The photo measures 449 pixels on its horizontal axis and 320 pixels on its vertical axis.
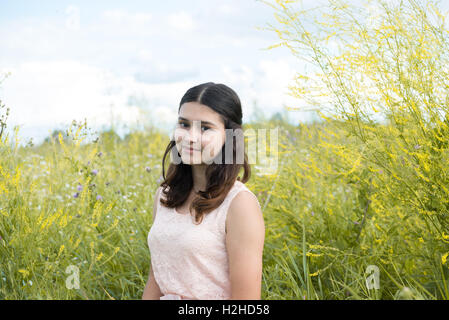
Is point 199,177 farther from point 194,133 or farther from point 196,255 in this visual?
point 196,255

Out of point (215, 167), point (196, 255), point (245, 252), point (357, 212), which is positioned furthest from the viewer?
point (357, 212)

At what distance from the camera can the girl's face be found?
1.86 m

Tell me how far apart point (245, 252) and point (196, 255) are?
226 mm

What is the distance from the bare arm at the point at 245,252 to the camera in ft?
5.52

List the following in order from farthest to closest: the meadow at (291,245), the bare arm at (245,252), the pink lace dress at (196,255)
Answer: the meadow at (291,245) → the pink lace dress at (196,255) → the bare arm at (245,252)

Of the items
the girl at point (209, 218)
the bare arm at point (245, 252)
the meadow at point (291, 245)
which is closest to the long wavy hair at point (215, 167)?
the girl at point (209, 218)

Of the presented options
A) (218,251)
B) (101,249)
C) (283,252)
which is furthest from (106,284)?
(218,251)

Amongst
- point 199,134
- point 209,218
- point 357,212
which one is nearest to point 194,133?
point 199,134

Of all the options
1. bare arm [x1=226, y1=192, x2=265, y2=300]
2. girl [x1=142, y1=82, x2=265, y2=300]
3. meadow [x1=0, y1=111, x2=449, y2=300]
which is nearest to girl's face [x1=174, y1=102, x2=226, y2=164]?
girl [x1=142, y1=82, x2=265, y2=300]

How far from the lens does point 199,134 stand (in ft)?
6.08

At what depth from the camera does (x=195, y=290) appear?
5.99 ft

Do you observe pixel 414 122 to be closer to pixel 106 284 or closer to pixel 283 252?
pixel 283 252

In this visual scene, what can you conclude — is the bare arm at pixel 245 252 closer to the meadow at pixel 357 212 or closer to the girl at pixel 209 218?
the girl at pixel 209 218
